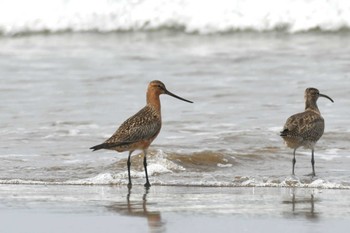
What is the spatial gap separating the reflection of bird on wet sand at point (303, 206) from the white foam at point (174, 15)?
13406 millimetres

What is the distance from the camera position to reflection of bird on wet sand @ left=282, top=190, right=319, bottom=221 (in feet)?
26.2

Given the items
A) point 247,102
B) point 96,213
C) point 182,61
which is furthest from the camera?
point 182,61

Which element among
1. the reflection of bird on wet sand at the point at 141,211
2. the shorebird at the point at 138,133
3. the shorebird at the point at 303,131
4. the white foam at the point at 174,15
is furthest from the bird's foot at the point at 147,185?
the white foam at the point at 174,15

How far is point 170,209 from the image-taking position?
27.2ft

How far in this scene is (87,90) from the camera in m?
16.7

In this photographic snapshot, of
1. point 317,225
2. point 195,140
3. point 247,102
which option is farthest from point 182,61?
point 317,225

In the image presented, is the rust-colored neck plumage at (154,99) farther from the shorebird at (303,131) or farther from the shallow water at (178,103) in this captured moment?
the shorebird at (303,131)

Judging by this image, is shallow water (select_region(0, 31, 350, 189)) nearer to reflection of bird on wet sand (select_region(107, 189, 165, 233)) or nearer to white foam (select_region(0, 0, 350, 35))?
white foam (select_region(0, 0, 350, 35))

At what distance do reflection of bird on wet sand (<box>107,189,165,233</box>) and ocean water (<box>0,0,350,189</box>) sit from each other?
118 centimetres

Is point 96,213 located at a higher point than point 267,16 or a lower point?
lower

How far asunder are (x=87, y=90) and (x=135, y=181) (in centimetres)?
662

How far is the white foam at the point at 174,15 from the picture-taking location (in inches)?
888

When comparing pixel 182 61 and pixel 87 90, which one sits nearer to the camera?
pixel 87 90

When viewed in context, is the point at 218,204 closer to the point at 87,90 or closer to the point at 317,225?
the point at 317,225
